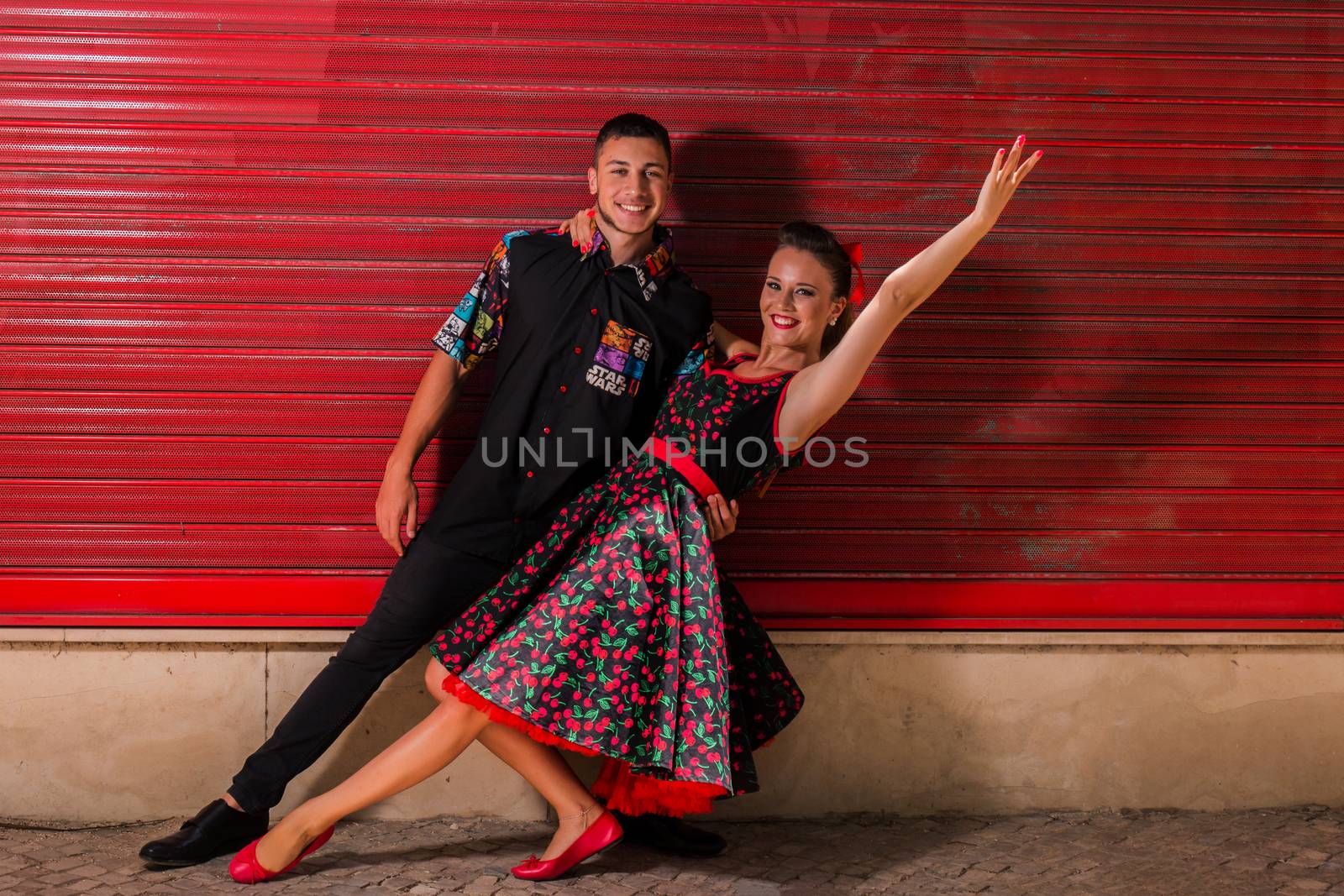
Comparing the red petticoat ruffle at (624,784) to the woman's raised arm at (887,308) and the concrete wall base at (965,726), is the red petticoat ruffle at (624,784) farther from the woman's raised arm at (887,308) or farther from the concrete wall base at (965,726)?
the woman's raised arm at (887,308)

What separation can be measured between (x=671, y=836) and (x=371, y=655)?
1.17m

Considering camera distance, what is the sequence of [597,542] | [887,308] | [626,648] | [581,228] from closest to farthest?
[887,308] < [626,648] < [597,542] < [581,228]

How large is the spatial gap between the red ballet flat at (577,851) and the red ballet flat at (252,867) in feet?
2.05

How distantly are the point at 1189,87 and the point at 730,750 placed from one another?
2903 mm

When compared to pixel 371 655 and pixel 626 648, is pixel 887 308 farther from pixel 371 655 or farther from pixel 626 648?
pixel 371 655

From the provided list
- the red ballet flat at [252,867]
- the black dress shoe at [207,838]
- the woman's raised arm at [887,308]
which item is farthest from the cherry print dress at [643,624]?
the black dress shoe at [207,838]

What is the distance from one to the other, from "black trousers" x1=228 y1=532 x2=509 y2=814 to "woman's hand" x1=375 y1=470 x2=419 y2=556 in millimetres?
65

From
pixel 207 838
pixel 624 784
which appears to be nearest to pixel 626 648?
pixel 624 784

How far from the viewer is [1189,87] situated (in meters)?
4.09

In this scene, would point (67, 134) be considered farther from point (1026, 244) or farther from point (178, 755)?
point (1026, 244)

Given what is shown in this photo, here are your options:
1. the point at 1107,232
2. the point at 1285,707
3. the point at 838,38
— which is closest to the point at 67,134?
the point at 838,38

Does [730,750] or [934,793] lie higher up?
[730,750]

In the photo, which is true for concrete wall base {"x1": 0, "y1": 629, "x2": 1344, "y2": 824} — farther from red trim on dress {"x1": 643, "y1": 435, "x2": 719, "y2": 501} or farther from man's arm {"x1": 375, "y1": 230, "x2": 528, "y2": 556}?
red trim on dress {"x1": 643, "y1": 435, "x2": 719, "y2": 501}

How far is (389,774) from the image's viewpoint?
338 cm
